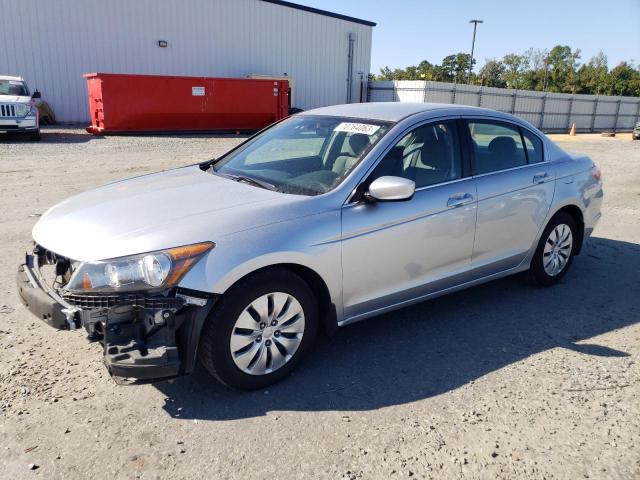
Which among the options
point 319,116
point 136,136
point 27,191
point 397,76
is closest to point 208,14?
point 136,136

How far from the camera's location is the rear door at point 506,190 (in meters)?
4.29

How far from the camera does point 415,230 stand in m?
3.76

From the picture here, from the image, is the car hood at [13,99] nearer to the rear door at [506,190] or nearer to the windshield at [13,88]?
the windshield at [13,88]

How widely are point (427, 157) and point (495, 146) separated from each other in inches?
34.4

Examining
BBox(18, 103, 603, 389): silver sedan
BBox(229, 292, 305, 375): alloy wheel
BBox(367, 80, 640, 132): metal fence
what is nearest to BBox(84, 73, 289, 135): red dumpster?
BBox(367, 80, 640, 132): metal fence

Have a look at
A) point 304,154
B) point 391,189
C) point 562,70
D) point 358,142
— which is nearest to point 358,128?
point 358,142

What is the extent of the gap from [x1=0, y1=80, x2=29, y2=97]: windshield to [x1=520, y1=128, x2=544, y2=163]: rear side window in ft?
50.9

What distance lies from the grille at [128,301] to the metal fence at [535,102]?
94.2 feet

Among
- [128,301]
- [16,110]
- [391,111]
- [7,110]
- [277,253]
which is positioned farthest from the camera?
[16,110]

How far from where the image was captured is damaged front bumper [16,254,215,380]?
111 inches

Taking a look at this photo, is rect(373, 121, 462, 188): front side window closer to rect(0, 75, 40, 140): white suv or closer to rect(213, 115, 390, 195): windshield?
rect(213, 115, 390, 195): windshield

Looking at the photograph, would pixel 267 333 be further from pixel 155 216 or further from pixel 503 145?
pixel 503 145

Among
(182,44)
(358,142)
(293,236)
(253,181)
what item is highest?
(182,44)

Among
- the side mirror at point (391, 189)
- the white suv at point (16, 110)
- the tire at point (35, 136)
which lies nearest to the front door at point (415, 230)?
the side mirror at point (391, 189)
